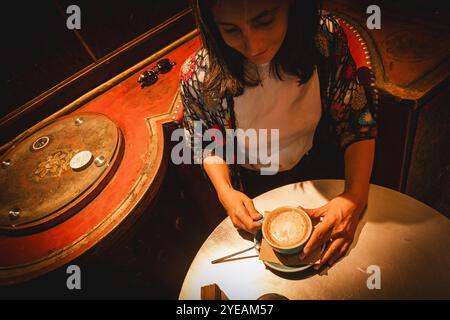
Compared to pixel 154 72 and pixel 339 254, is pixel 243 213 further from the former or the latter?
pixel 154 72

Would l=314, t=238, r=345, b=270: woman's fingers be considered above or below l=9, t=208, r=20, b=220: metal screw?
below

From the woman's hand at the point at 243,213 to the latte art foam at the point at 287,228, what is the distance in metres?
0.16

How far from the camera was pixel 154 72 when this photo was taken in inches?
113

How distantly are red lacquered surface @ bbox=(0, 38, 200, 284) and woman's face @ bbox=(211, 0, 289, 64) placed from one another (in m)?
1.08

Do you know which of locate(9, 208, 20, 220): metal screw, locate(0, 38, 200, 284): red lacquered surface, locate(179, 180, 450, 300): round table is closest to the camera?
locate(179, 180, 450, 300): round table

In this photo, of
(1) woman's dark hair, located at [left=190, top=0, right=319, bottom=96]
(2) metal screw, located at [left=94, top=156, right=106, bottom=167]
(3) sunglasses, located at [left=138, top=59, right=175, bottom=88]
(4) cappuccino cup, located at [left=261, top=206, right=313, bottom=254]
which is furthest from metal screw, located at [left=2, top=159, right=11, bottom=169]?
(4) cappuccino cup, located at [left=261, top=206, right=313, bottom=254]

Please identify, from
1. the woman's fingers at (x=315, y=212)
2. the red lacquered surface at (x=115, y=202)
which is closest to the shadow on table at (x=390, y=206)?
the woman's fingers at (x=315, y=212)

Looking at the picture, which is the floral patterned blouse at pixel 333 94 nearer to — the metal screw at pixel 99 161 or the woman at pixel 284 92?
the woman at pixel 284 92

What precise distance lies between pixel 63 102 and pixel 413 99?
312 centimetres

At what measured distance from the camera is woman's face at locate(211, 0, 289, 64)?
1.29 m

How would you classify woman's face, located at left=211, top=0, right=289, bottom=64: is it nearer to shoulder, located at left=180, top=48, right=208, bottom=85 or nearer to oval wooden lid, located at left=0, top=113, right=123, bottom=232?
shoulder, located at left=180, top=48, right=208, bottom=85

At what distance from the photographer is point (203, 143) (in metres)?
2.14

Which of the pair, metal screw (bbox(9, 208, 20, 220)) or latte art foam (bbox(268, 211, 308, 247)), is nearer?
latte art foam (bbox(268, 211, 308, 247))
